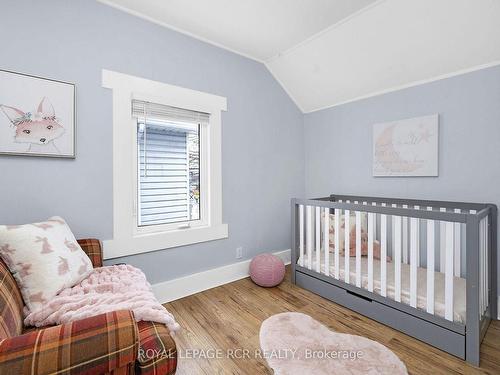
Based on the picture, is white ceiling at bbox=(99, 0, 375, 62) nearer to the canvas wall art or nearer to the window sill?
the canvas wall art

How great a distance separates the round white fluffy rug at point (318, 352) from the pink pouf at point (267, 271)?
0.57 metres

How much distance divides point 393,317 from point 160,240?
1.86 m

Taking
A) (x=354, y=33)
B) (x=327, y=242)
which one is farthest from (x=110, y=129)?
(x=354, y=33)

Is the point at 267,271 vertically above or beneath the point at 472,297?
beneath

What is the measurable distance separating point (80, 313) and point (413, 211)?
6.44 feet

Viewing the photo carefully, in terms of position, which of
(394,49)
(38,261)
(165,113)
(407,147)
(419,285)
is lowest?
(419,285)

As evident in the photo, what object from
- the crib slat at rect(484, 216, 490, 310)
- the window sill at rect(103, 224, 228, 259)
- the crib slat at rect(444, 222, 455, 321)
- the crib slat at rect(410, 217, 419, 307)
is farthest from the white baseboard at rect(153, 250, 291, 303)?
the crib slat at rect(484, 216, 490, 310)

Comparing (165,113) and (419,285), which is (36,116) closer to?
(165,113)

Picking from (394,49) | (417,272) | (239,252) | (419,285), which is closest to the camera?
(419,285)

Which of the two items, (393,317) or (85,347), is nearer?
(85,347)

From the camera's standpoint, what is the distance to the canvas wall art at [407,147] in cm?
221

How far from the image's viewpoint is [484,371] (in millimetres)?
1381

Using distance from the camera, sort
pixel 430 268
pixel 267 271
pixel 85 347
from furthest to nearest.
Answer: pixel 267 271 → pixel 430 268 → pixel 85 347

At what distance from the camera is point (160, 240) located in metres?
2.16
